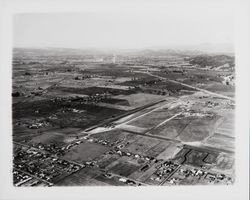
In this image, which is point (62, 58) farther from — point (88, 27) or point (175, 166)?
point (175, 166)

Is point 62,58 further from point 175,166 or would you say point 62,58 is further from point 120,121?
point 175,166

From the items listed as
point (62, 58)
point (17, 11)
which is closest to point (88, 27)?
point (62, 58)

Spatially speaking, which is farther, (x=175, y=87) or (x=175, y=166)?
(x=175, y=87)

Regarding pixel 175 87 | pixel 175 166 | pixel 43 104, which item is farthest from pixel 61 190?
pixel 175 87

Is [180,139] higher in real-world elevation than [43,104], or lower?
lower

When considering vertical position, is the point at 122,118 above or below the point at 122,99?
below

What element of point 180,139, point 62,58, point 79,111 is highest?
point 62,58
